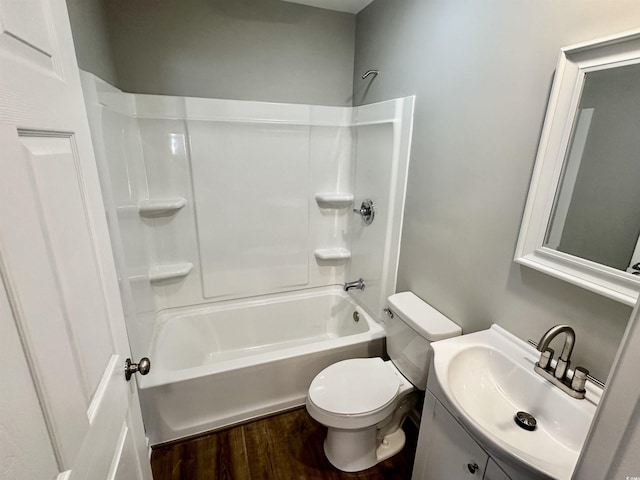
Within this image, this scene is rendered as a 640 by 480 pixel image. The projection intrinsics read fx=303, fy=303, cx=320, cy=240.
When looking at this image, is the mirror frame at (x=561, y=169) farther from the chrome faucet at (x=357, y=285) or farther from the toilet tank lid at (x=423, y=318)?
the chrome faucet at (x=357, y=285)

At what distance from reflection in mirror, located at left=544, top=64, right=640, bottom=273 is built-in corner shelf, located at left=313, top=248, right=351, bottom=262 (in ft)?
5.10

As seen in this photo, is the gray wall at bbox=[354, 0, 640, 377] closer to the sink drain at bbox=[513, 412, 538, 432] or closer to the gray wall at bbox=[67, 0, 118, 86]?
the sink drain at bbox=[513, 412, 538, 432]

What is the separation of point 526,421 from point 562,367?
0.21 m

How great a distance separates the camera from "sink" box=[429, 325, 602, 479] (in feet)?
2.67

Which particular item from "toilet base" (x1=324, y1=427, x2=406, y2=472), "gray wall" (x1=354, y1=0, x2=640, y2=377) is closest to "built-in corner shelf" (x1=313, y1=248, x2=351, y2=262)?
"gray wall" (x1=354, y1=0, x2=640, y2=377)

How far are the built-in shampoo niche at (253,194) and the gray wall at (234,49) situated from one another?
117mm

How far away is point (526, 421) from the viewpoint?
978mm

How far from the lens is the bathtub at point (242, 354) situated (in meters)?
1.62

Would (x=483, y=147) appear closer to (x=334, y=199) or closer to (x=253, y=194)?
(x=334, y=199)

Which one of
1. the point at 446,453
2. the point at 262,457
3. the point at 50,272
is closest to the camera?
the point at 50,272

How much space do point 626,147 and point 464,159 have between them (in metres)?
0.55

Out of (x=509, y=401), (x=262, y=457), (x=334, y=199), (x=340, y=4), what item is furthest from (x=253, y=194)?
(x=509, y=401)

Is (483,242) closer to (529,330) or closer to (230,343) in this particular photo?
(529,330)

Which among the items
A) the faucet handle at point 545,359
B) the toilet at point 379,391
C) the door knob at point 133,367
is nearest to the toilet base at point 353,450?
the toilet at point 379,391
